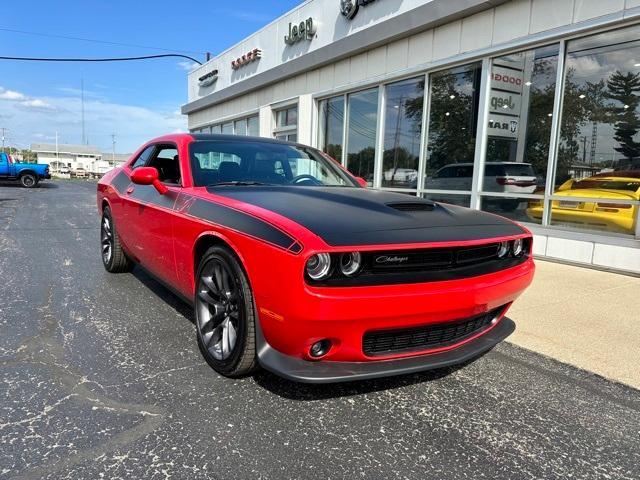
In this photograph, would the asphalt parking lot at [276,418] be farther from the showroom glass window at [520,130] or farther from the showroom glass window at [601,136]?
the showroom glass window at [520,130]

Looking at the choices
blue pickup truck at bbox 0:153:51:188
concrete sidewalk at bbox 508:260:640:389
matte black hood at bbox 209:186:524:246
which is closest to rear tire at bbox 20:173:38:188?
blue pickup truck at bbox 0:153:51:188

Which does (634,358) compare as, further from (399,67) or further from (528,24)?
(399,67)

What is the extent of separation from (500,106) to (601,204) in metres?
2.34

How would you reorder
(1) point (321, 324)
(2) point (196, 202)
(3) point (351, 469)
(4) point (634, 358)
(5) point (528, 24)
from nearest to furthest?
(3) point (351, 469) → (1) point (321, 324) → (2) point (196, 202) → (4) point (634, 358) → (5) point (528, 24)

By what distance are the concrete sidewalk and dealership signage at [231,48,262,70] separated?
11713mm

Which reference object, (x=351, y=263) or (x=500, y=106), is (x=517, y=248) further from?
(x=500, y=106)

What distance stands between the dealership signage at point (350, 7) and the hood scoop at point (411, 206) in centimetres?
837

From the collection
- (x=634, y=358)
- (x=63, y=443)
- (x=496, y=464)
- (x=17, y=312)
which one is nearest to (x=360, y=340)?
(x=496, y=464)

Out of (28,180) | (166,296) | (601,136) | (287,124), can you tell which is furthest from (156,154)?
(28,180)

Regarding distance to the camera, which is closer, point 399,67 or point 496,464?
point 496,464

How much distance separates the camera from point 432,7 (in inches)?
318

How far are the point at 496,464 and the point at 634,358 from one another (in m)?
1.87

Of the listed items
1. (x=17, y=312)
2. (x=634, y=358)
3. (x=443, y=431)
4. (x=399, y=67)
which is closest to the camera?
(x=443, y=431)

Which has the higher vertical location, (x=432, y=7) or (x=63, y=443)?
(x=432, y=7)
